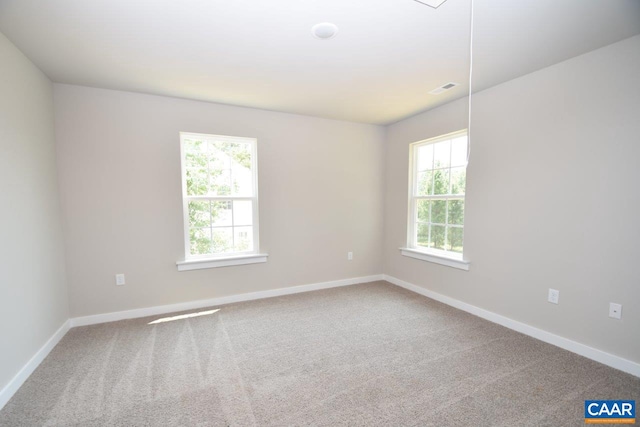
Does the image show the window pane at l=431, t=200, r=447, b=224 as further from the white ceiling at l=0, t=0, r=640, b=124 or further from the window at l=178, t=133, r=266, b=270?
the window at l=178, t=133, r=266, b=270

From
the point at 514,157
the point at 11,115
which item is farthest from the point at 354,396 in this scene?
the point at 11,115

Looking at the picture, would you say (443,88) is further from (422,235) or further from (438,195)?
(422,235)

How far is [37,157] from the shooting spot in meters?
2.28

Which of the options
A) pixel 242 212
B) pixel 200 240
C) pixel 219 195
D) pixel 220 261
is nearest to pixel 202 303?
pixel 220 261

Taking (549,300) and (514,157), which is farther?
(514,157)

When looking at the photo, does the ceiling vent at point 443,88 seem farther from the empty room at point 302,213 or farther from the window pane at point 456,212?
the window pane at point 456,212

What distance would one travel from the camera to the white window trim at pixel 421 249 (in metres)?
3.18

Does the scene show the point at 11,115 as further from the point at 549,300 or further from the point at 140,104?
the point at 549,300

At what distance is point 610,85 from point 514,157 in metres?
0.78

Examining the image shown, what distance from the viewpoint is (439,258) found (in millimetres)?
3367

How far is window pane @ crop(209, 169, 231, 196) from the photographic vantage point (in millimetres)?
3301

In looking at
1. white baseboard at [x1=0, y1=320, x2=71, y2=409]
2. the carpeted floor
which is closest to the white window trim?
the carpeted floor

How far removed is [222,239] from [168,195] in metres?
0.79

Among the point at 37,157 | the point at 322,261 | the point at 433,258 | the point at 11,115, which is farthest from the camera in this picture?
the point at 322,261
